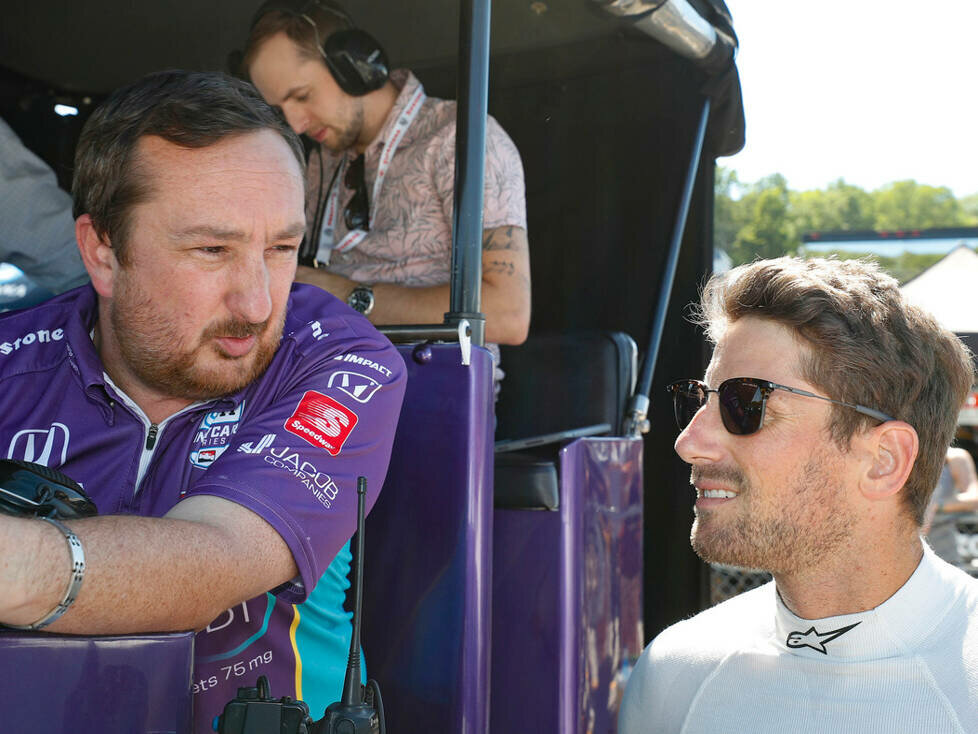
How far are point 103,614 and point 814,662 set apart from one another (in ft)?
3.60

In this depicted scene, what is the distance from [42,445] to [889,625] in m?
1.32

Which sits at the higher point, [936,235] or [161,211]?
[936,235]

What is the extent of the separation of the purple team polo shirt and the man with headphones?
2.41ft

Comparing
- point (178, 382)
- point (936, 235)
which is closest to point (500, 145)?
point (178, 382)

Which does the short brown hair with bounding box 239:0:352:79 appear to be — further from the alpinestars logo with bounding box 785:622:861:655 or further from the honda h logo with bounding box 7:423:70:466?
the alpinestars logo with bounding box 785:622:861:655

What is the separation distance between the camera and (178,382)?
5.14 ft

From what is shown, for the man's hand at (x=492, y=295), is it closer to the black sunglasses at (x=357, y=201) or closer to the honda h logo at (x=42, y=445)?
the black sunglasses at (x=357, y=201)

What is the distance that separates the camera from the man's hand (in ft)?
7.13

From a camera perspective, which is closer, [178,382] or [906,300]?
[178,382]

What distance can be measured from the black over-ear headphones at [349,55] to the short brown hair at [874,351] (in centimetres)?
118

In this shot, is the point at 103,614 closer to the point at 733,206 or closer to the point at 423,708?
the point at 423,708

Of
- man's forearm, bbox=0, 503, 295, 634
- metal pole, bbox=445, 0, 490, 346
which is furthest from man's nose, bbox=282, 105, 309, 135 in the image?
man's forearm, bbox=0, 503, 295, 634

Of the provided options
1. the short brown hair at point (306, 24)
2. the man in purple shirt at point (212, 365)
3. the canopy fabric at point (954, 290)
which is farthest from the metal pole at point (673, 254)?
the canopy fabric at point (954, 290)

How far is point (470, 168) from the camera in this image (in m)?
1.75
